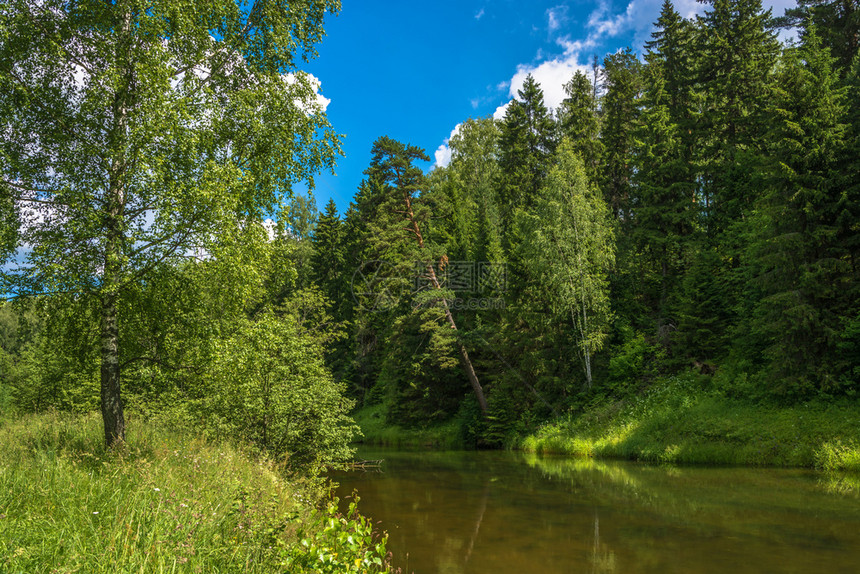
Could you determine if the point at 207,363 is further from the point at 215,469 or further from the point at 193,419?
the point at 193,419

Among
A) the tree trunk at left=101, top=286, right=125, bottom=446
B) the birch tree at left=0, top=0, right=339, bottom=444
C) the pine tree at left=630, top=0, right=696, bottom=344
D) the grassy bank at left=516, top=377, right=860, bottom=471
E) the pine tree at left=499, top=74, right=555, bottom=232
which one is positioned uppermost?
the pine tree at left=499, top=74, right=555, bottom=232

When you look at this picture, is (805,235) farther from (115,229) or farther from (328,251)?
(328,251)

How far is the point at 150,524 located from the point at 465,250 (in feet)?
97.3

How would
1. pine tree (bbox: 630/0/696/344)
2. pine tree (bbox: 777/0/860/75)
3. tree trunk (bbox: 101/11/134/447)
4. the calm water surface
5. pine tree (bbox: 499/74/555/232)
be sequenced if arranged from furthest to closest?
1. pine tree (bbox: 499/74/555/232)
2. pine tree (bbox: 630/0/696/344)
3. pine tree (bbox: 777/0/860/75)
4. tree trunk (bbox: 101/11/134/447)
5. the calm water surface

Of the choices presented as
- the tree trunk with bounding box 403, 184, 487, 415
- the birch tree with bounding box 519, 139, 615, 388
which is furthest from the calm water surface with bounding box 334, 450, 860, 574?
the tree trunk with bounding box 403, 184, 487, 415

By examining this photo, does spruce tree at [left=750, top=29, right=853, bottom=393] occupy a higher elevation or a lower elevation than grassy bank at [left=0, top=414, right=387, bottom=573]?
higher

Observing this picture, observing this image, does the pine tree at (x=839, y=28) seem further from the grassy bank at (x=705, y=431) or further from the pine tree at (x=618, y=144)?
the grassy bank at (x=705, y=431)

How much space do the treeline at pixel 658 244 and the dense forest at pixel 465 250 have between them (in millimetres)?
131

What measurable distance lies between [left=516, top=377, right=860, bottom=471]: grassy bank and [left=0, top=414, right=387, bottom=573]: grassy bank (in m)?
15.9

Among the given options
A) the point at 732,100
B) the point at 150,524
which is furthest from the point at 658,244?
the point at 150,524

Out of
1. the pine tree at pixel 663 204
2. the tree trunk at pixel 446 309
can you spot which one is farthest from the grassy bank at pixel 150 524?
the pine tree at pixel 663 204

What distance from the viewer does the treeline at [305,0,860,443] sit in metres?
17.3

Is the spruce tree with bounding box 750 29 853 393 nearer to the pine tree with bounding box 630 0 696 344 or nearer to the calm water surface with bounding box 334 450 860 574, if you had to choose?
the calm water surface with bounding box 334 450 860 574

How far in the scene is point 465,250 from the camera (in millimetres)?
33500
